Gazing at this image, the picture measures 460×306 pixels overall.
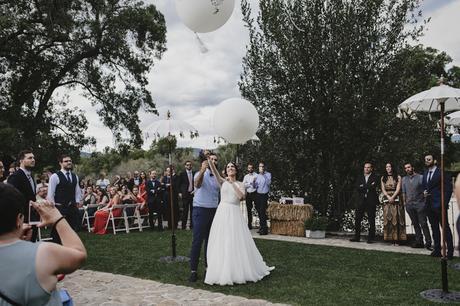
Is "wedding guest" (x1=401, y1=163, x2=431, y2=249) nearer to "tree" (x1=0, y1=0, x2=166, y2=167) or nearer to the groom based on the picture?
the groom

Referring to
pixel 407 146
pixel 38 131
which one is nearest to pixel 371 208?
pixel 407 146

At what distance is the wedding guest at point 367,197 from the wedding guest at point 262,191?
2.65 meters

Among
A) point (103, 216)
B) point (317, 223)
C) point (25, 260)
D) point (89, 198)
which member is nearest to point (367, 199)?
point (317, 223)

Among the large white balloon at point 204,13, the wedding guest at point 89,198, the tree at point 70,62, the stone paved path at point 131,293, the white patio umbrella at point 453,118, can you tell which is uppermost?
the tree at point 70,62

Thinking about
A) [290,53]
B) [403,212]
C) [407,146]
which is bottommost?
[403,212]

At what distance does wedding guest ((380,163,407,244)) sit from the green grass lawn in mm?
1577

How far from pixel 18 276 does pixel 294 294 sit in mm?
4937

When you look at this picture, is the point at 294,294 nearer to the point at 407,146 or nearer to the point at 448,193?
the point at 448,193

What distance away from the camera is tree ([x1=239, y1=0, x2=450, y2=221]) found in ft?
38.9

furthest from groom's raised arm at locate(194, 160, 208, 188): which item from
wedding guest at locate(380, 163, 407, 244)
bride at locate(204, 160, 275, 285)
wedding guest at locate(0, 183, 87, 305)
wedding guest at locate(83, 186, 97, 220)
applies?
wedding guest at locate(83, 186, 97, 220)

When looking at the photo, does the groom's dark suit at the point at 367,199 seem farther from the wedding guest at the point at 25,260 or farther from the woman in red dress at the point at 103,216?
the wedding guest at the point at 25,260

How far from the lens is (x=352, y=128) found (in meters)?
12.0

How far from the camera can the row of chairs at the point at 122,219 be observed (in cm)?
1416

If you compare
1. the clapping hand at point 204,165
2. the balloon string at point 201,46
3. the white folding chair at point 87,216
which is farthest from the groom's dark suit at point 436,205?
the white folding chair at point 87,216
